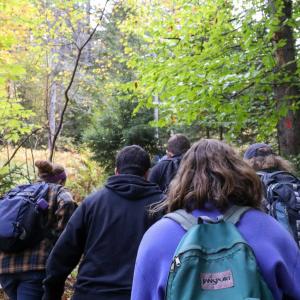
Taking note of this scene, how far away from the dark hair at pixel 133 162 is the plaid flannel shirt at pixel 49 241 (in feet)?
3.55

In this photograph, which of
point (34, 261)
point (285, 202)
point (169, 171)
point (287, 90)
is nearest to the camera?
point (285, 202)

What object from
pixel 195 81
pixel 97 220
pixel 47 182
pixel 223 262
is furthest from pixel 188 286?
pixel 195 81

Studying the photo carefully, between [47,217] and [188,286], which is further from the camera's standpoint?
[47,217]

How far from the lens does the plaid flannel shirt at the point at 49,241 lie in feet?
11.9

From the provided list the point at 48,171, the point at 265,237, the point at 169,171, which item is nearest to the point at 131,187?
the point at 265,237

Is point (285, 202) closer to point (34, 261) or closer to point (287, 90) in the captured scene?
point (34, 261)

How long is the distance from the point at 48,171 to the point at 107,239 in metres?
1.64

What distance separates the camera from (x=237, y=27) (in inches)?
324

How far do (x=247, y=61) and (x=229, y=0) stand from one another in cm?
219

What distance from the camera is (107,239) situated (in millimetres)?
2729

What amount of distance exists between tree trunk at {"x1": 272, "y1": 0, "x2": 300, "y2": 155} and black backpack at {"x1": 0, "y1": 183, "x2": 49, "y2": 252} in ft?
16.3

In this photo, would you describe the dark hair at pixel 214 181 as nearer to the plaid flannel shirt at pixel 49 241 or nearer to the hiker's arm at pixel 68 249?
the hiker's arm at pixel 68 249

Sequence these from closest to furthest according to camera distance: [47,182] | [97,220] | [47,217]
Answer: [97,220] → [47,217] → [47,182]

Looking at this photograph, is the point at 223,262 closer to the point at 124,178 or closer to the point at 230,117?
the point at 124,178
